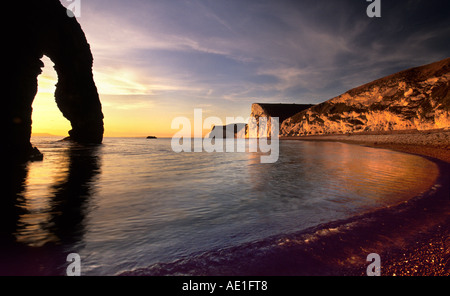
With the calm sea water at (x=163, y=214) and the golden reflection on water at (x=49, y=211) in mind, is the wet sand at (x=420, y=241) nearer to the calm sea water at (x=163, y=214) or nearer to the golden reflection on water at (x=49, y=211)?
the calm sea water at (x=163, y=214)

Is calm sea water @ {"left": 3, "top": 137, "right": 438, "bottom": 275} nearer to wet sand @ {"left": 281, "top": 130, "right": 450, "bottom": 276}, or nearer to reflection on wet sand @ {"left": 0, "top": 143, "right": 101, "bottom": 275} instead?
reflection on wet sand @ {"left": 0, "top": 143, "right": 101, "bottom": 275}

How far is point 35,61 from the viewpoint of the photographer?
17.0 meters

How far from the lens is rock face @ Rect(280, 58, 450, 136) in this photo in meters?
40.4

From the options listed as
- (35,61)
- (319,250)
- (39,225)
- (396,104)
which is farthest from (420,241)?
(396,104)

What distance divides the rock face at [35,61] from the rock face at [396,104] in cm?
5665

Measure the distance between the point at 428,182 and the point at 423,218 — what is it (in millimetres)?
5004

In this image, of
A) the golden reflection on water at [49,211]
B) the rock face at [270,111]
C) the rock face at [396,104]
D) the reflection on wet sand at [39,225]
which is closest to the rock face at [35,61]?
the golden reflection on water at [49,211]

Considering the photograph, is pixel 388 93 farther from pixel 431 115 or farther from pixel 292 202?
pixel 292 202

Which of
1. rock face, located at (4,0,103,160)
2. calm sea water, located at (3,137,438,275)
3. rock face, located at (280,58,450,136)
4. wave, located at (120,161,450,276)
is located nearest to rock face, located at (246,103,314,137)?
rock face, located at (280,58,450,136)

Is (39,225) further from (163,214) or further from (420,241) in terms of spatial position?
(420,241)

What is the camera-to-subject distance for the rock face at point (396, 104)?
132 feet

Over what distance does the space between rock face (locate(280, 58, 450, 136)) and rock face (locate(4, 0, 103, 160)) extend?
56647 millimetres

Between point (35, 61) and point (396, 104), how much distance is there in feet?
223
